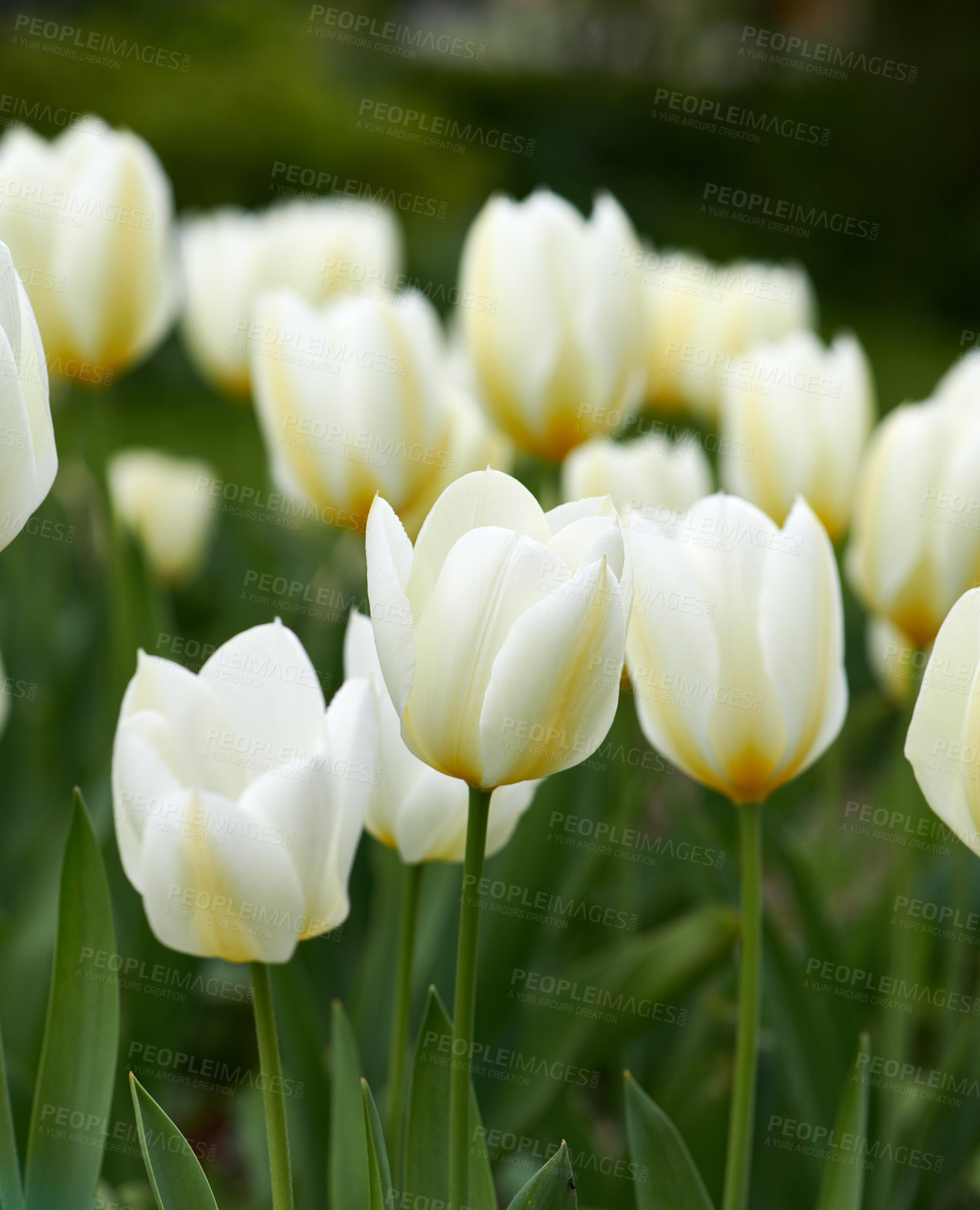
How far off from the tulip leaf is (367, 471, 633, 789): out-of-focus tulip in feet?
2.25

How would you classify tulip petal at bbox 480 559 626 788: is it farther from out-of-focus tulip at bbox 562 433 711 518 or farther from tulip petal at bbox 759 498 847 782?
out-of-focus tulip at bbox 562 433 711 518

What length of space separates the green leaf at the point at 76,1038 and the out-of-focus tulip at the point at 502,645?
33 cm

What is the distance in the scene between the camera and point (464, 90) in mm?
12633

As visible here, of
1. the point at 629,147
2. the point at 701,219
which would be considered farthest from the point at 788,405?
the point at 629,147

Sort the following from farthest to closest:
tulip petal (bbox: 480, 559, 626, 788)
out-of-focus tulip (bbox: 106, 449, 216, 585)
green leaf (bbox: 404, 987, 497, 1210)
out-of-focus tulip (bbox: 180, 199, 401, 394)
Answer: out-of-focus tulip (bbox: 106, 449, 216, 585) → out-of-focus tulip (bbox: 180, 199, 401, 394) → green leaf (bbox: 404, 987, 497, 1210) → tulip petal (bbox: 480, 559, 626, 788)

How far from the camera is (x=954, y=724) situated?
3.11 feet

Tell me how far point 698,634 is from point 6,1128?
588 millimetres

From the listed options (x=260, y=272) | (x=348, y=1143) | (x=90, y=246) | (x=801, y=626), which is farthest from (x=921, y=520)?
(x=260, y=272)

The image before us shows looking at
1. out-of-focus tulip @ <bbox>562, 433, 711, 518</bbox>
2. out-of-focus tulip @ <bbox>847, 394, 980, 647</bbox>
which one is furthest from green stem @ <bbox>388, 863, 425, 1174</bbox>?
out-of-focus tulip @ <bbox>562, 433, 711, 518</bbox>

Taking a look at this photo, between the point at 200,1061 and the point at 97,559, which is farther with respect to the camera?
the point at 97,559

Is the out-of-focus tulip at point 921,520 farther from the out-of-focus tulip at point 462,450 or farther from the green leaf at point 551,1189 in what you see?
the green leaf at point 551,1189

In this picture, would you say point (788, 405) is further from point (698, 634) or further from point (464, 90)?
point (464, 90)

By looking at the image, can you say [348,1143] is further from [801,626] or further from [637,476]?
[637,476]

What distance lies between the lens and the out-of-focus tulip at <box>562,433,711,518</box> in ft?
6.08
